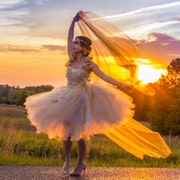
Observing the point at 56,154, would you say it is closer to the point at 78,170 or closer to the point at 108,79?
the point at 78,170

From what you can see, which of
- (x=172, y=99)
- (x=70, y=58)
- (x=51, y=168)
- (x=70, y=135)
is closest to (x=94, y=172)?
(x=51, y=168)

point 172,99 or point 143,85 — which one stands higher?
point 143,85

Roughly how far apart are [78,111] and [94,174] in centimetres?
153

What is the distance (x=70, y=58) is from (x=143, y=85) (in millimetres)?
1291

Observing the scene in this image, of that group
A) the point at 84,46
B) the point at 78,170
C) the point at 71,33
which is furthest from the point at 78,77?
the point at 78,170

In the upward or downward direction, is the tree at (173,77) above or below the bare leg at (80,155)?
below

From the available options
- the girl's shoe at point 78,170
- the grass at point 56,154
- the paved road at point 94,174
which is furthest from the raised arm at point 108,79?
the grass at point 56,154

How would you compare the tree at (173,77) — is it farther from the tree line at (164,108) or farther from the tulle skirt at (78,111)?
the tulle skirt at (78,111)

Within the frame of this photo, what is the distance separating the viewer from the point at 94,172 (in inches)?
352

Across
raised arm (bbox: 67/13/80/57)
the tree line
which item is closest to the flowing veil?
raised arm (bbox: 67/13/80/57)

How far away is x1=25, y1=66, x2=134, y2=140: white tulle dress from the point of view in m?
7.63

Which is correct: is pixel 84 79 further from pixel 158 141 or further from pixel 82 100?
pixel 158 141

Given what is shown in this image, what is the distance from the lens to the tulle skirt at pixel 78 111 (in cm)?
763

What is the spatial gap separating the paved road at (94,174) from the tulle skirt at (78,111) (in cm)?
79
